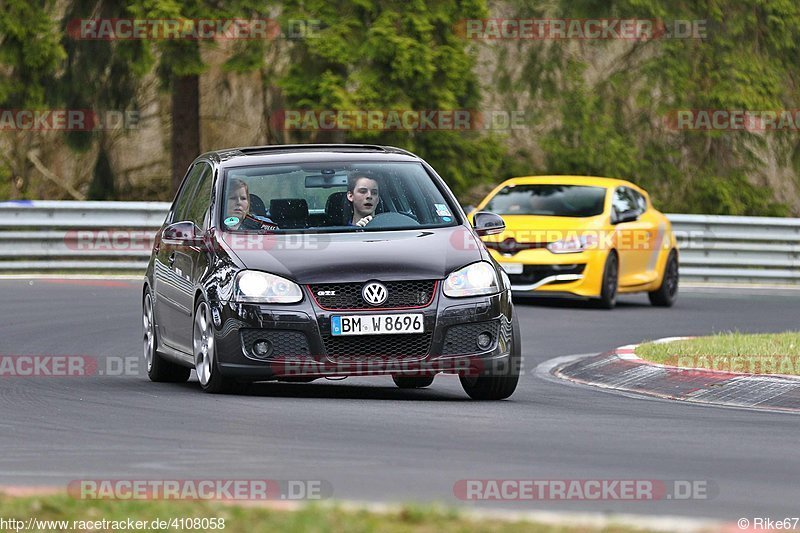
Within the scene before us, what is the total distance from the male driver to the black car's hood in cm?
34

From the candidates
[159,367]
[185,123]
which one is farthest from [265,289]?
[185,123]

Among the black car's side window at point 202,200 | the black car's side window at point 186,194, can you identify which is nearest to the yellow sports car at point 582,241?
the black car's side window at point 186,194

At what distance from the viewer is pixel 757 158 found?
116 ft

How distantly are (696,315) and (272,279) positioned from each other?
11332 millimetres

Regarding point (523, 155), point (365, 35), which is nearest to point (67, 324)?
point (365, 35)

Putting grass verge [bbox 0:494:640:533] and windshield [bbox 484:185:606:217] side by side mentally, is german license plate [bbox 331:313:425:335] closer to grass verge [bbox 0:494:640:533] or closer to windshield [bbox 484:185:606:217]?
grass verge [bbox 0:494:640:533]

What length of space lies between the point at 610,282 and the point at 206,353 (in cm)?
1120

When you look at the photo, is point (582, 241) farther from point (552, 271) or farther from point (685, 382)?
point (685, 382)

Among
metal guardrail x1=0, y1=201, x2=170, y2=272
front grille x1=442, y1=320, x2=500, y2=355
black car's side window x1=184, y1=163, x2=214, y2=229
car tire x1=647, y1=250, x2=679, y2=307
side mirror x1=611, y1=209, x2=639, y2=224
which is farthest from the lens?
metal guardrail x1=0, y1=201, x2=170, y2=272

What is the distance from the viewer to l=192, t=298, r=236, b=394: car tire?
11.2 meters

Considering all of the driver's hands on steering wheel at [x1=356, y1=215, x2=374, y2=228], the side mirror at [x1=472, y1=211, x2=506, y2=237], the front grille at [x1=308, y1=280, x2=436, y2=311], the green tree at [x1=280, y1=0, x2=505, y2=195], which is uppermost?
the green tree at [x1=280, y1=0, x2=505, y2=195]

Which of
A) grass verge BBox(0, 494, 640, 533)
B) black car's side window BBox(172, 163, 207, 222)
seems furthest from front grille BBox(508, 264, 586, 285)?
grass verge BBox(0, 494, 640, 533)

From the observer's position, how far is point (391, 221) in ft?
38.7

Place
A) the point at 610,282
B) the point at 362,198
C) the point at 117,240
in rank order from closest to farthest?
the point at 362,198, the point at 610,282, the point at 117,240
